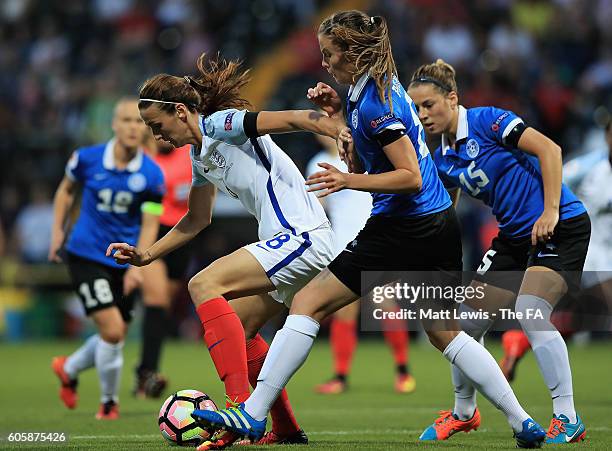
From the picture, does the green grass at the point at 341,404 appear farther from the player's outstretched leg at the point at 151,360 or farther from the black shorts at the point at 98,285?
the black shorts at the point at 98,285

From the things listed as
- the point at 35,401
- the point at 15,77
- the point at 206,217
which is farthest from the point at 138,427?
the point at 15,77

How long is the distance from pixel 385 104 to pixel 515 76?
1089 centimetres

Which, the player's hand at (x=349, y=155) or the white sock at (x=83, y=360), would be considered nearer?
the player's hand at (x=349, y=155)

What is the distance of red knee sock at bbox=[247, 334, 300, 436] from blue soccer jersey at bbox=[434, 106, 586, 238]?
154 cm

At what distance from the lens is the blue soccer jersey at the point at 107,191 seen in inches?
342

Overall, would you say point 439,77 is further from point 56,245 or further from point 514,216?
point 56,245

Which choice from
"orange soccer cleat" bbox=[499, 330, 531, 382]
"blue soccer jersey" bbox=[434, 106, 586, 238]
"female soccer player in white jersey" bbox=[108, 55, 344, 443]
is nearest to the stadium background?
"orange soccer cleat" bbox=[499, 330, 531, 382]

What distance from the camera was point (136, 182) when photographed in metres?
8.75

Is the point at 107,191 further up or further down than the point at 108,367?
further up

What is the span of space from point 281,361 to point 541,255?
181 centimetres

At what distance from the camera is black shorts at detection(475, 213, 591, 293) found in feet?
20.8

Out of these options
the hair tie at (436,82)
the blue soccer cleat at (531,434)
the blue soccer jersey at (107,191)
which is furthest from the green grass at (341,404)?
the hair tie at (436,82)

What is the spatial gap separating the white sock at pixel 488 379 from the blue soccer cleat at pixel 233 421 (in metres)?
1.07

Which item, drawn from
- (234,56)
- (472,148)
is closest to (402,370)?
(472,148)
